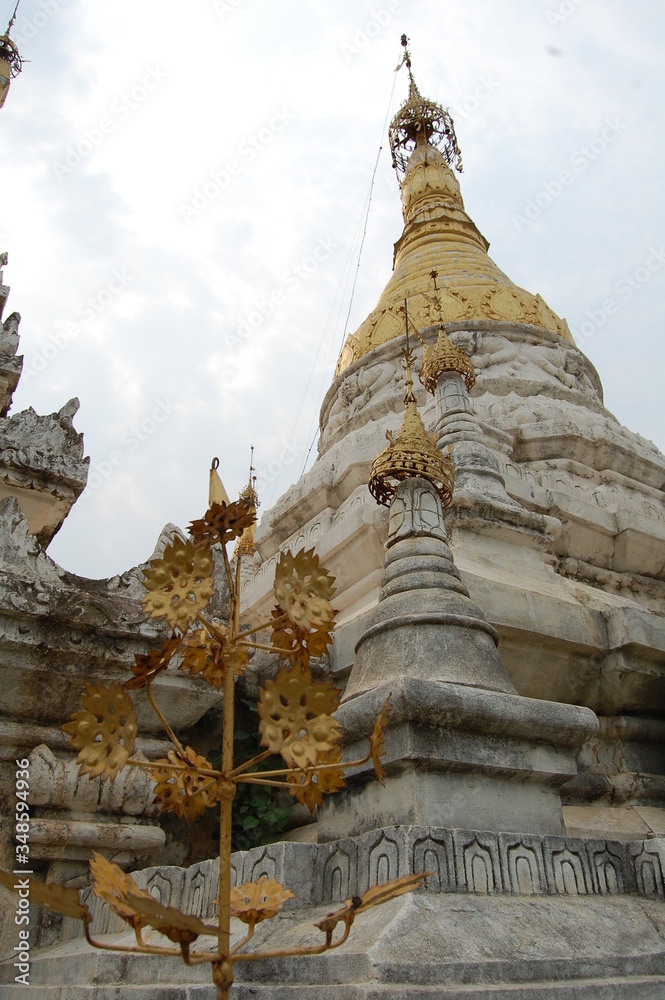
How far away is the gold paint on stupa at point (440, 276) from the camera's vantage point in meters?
12.9

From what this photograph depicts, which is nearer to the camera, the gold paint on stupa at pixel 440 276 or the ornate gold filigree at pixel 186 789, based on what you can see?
the ornate gold filigree at pixel 186 789

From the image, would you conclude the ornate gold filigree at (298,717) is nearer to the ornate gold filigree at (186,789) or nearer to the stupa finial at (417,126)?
the ornate gold filigree at (186,789)

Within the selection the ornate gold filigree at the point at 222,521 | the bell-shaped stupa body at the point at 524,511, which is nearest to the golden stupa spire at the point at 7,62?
the bell-shaped stupa body at the point at 524,511

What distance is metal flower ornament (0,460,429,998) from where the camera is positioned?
1951 millimetres

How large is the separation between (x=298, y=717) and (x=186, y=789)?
Answer: 0.44 metres

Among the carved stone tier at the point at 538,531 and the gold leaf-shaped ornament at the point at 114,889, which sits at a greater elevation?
the carved stone tier at the point at 538,531

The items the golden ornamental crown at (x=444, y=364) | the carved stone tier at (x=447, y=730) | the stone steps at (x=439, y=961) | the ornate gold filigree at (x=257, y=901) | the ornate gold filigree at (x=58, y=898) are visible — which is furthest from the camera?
the golden ornamental crown at (x=444, y=364)

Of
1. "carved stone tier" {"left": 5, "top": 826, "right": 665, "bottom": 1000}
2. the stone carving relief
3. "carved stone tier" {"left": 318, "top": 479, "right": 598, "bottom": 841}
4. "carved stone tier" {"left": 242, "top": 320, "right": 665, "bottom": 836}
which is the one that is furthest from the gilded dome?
"carved stone tier" {"left": 5, "top": 826, "right": 665, "bottom": 1000}

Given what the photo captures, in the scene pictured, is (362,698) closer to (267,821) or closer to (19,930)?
(267,821)

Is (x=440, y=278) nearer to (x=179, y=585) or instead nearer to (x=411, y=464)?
(x=411, y=464)

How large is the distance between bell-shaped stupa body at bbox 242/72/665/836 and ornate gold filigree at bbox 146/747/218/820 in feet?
7.99

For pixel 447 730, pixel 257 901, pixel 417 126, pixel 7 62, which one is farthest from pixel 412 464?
pixel 417 126

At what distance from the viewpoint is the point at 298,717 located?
84.0 inches

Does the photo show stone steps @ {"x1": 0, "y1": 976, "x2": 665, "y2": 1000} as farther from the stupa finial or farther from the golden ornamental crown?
the stupa finial
